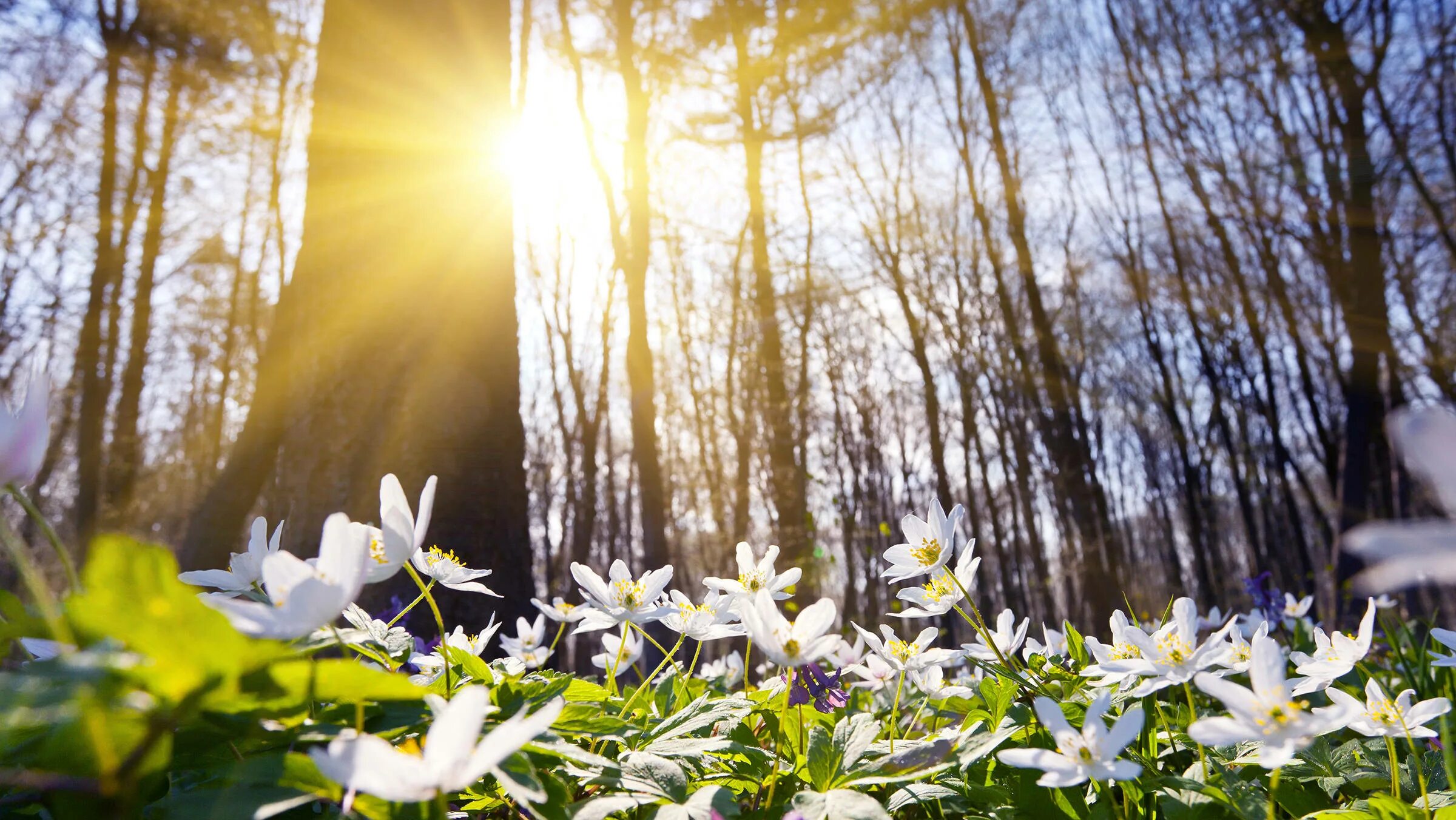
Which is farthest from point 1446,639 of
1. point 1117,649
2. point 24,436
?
point 24,436

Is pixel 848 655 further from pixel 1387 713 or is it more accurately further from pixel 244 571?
pixel 244 571

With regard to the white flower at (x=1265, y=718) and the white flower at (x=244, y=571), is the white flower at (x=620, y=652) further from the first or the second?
the white flower at (x=1265, y=718)

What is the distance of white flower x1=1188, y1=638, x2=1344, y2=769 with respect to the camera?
1.97 ft

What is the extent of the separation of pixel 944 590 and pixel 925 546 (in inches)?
2.9

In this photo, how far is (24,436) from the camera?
589mm

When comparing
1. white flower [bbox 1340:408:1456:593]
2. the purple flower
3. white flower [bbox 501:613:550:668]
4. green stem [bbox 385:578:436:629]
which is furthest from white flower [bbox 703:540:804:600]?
white flower [bbox 1340:408:1456:593]

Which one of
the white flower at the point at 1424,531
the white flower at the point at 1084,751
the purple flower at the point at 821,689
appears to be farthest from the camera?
the purple flower at the point at 821,689

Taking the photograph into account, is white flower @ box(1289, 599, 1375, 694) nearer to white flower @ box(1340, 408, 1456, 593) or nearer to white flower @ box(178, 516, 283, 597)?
white flower @ box(1340, 408, 1456, 593)

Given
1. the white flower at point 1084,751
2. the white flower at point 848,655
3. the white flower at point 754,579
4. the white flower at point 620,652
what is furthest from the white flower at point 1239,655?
the white flower at point 620,652

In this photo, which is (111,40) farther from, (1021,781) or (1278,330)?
(1278,330)

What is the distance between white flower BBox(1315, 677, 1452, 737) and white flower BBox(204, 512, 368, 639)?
0.85 meters

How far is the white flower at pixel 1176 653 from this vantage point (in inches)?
31.3

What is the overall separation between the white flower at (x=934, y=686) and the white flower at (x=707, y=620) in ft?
0.90

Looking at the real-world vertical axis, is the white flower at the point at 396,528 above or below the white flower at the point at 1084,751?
above
